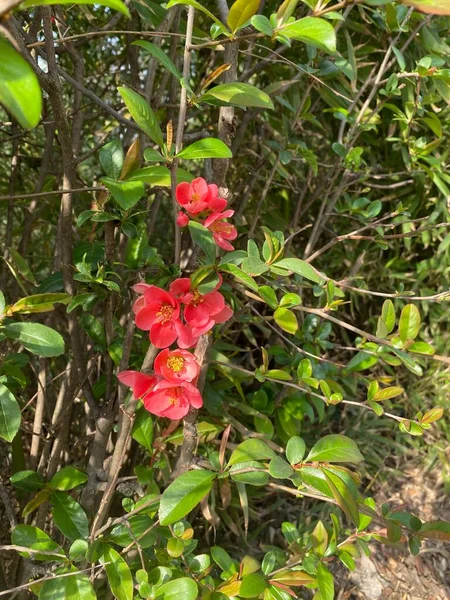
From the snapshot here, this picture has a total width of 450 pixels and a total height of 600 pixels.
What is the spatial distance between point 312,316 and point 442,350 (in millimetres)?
841

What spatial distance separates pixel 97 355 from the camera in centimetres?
98

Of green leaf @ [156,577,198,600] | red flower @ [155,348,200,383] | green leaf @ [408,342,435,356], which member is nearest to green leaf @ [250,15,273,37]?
red flower @ [155,348,200,383]

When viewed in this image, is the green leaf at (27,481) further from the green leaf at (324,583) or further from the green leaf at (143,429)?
the green leaf at (324,583)

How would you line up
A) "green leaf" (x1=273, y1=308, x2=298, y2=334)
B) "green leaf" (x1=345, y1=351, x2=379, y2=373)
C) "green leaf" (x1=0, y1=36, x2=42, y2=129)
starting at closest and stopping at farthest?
"green leaf" (x1=0, y1=36, x2=42, y2=129) → "green leaf" (x1=273, y1=308, x2=298, y2=334) → "green leaf" (x1=345, y1=351, x2=379, y2=373)

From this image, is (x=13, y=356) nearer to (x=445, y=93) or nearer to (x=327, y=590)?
(x=327, y=590)

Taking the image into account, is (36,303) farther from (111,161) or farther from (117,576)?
(117,576)

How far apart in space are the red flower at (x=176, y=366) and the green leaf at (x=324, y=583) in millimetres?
362

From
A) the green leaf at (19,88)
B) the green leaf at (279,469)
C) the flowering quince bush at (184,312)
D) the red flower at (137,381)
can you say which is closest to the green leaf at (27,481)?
the flowering quince bush at (184,312)

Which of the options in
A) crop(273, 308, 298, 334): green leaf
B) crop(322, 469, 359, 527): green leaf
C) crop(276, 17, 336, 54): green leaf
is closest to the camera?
crop(276, 17, 336, 54): green leaf

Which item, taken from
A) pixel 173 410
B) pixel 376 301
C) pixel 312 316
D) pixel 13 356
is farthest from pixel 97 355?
pixel 376 301

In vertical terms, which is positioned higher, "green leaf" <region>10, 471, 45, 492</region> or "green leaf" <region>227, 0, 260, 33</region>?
"green leaf" <region>227, 0, 260, 33</region>

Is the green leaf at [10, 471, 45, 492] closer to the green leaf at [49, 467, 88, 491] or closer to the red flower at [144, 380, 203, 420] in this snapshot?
the green leaf at [49, 467, 88, 491]

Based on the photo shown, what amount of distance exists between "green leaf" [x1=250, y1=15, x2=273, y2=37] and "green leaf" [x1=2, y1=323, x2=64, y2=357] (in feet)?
1.27

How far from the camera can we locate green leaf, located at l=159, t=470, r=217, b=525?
2.03 feet
